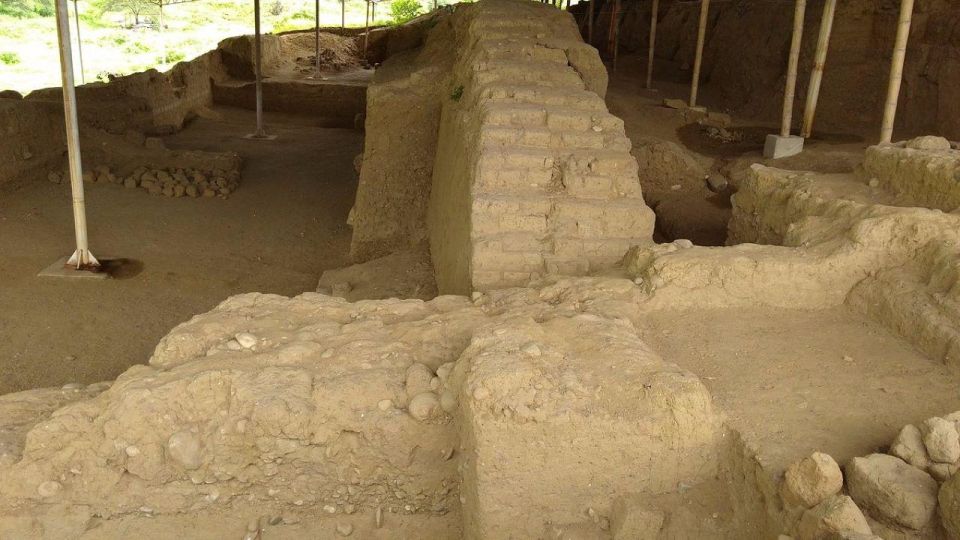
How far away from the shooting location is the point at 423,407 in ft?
9.16

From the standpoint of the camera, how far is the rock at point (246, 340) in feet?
10.1

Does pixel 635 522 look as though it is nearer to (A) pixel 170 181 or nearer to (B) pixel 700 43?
(A) pixel 170 181

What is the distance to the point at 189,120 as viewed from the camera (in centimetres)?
1377

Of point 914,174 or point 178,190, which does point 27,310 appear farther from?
point 914,174

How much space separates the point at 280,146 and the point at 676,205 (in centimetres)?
685

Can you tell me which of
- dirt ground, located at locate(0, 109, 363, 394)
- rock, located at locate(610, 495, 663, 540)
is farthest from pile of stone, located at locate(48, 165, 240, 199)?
rock, located at locate(610, 495, 663, 540)

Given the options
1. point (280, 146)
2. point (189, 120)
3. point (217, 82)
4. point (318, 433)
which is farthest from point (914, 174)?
point (217, 82)

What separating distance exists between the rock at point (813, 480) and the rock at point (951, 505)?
26 centimetres

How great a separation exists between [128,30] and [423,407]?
2454 cm

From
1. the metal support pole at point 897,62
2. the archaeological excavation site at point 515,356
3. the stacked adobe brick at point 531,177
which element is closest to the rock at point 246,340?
the archaeological excavation site at point 515,356

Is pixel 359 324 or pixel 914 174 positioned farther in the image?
pixel 914 174

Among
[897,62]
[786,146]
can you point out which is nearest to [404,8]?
[786,146]

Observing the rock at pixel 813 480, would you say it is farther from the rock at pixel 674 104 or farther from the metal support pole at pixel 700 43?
the rock at pixel 674 104

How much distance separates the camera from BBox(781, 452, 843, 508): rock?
2127 millimetres
